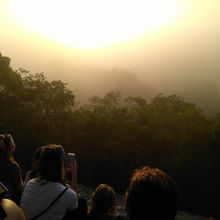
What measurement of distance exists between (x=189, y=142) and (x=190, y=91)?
400 ft

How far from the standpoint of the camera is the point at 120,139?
34.2 metres

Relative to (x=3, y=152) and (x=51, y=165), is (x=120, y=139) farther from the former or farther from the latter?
(x=51, y=165)

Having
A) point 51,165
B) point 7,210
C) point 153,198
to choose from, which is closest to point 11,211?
point 7,210

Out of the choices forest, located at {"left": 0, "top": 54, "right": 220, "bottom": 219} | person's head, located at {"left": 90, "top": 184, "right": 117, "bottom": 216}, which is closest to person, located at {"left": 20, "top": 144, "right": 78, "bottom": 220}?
person's head, located at {"left": 90, "top": 184, "right": 117, "bottom": 216}

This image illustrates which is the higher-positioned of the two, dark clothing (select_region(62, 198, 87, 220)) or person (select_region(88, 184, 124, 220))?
dark clothing (select_region(62, 198, 87, 220))

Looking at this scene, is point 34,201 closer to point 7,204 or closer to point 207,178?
point 7,204

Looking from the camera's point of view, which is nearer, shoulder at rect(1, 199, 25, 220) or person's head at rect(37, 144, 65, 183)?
A: shoulder at rect(1, 199, 25, 220)

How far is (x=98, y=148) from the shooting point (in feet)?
113

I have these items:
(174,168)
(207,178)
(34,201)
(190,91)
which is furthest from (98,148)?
(190,91)

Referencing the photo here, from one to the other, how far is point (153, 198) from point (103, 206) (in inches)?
95.8

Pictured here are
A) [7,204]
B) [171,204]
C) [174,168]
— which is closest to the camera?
[7,204]

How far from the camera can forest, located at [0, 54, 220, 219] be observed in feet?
106

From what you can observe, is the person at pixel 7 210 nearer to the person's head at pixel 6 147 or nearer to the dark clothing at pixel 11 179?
the dark clothing at pixel 11 179

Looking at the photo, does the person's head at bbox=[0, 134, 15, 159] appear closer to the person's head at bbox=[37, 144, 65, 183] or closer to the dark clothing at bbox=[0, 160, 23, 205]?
the dark clothing at bbox=[0, 160, 23, 205]
